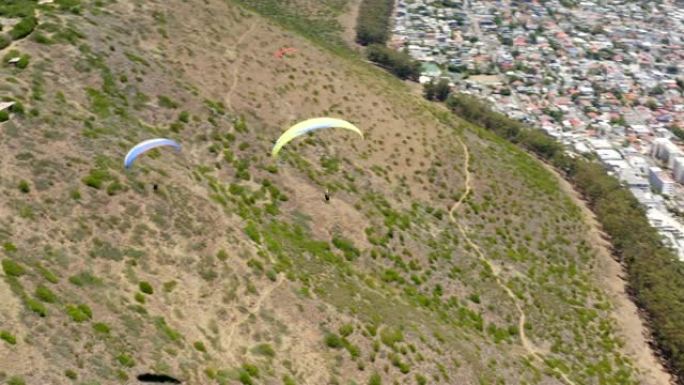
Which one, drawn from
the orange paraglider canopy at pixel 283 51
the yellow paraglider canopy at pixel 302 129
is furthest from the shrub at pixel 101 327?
the orange paraglider canopy at pixel 283 51

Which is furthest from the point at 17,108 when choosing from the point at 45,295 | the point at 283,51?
the point at 283,51

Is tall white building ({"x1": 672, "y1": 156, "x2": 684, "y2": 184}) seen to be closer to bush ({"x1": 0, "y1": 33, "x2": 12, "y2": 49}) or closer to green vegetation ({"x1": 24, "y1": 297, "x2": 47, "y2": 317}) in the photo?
bush ({"x1": 0, "y1": 33, "x2": 12, "y2": 49})

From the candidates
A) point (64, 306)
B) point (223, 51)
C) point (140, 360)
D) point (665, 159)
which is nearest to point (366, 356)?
point (140, 360)

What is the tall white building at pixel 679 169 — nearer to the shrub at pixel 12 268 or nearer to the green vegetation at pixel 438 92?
the green vegetation at pixel 438 92

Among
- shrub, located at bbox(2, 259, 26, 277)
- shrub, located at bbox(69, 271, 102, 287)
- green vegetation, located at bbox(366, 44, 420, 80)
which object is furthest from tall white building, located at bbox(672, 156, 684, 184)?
shrub, located at bbox(2, 259, 26, 277)

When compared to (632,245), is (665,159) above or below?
below

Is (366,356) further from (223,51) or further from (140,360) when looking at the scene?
(223,51)
